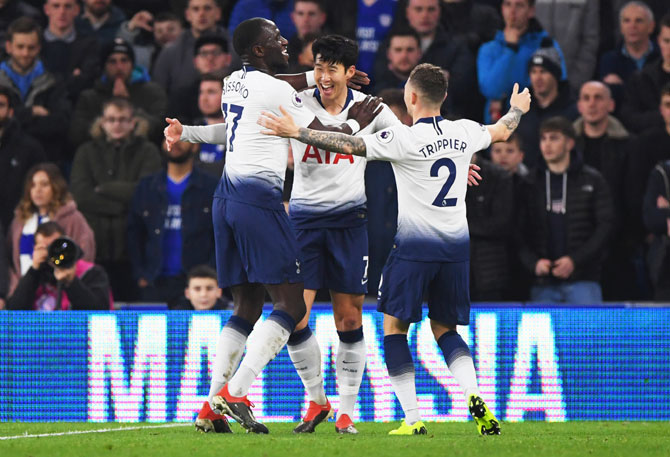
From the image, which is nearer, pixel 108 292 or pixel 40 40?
pixel 108 292

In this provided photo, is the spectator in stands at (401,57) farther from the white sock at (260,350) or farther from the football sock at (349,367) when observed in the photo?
the white sock at (260,350)

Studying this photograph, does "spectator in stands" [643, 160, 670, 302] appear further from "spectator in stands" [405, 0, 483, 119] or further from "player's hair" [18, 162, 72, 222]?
"player's hair" [18, 162, 72, 222]

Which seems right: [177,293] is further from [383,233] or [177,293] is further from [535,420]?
[535,420]

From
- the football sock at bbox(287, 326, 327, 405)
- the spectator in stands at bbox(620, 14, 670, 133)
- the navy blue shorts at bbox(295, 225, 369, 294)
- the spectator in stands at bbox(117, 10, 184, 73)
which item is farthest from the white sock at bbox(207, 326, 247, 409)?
the spectator in stands at bbox(117, 10, 184, 73)

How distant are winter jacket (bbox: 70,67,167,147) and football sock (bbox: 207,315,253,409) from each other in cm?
629

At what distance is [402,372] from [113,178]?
6.23 metres

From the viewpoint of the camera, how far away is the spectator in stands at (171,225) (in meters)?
13.2

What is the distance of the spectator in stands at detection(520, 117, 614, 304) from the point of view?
12.9m

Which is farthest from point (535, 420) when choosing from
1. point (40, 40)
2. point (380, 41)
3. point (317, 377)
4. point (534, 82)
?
point (40, 40)

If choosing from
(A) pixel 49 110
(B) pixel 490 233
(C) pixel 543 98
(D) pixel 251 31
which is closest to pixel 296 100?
(D) pixel 251 31

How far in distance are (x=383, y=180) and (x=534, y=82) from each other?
221 cm

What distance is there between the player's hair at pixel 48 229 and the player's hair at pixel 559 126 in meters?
4.79

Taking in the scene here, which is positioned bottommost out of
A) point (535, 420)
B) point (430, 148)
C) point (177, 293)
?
point (535, 420)

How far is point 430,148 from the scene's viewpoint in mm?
8406
